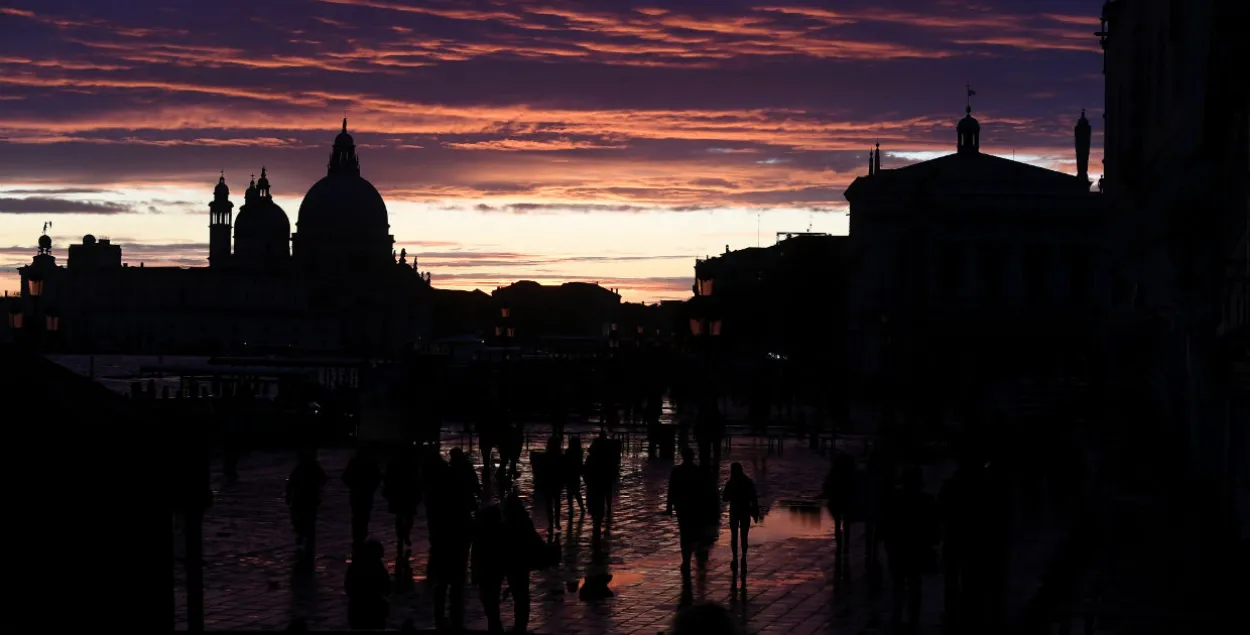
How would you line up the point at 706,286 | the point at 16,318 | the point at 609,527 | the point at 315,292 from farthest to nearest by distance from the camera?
1. the point at 315,292
2. the point at 16,318
3. the point at 706,286
4. the point at 609,527

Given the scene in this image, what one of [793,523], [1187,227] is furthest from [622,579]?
[1187,227]

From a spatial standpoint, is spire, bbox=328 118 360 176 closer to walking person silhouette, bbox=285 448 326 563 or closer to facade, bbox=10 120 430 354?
facade, bbox=10 120 430 354

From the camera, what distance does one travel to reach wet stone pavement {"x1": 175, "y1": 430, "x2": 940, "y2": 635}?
48.6 ft

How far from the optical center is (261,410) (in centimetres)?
4041

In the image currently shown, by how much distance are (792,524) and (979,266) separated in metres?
60.1

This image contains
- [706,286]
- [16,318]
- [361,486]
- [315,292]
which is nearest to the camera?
[361,486]

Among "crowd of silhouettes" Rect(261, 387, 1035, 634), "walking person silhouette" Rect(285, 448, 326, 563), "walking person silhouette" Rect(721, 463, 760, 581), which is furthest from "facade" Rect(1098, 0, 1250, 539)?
"walking person silhouette" Rect(285, 448, 326, 563)

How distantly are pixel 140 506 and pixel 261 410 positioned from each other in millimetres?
32317

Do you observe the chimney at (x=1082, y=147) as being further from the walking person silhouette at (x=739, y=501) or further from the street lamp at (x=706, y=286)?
the walking person silhouette at (x=739, y=501)

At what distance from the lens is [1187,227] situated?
25.0 meters

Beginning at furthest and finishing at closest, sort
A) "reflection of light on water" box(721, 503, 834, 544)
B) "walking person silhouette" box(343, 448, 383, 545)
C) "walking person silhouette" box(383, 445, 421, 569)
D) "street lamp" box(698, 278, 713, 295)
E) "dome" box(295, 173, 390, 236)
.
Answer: "dome" box(295, 173, 390, 236), "street lamp" box(698, 278, 713, 295), "reflection of light on water" box(721, 503, 834, 544), "walking person silhouette" box(383, 445, 421, 569), "walking person silhouette" box(343, 448, 383, 545)

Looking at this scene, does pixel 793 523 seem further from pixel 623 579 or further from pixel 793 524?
pixel 623 579

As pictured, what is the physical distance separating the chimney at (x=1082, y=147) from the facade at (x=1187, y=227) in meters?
50.8

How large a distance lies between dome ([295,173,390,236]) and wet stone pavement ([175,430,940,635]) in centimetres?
15609
